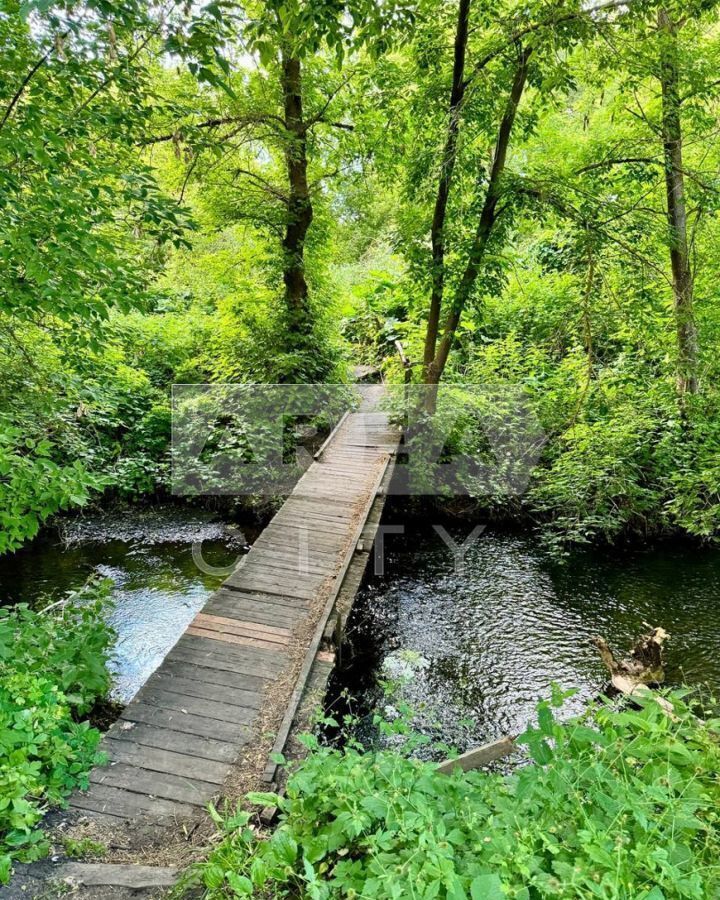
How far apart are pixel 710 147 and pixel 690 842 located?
1127cm

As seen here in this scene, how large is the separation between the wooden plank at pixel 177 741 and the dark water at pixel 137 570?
187 cm

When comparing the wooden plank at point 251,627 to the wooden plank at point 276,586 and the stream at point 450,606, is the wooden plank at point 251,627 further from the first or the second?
the stream at point 450,606

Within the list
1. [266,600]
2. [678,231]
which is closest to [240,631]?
[266,600]

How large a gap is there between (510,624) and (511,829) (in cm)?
510

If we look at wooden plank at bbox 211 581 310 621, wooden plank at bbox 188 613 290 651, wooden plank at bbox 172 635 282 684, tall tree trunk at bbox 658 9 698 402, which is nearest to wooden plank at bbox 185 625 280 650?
wooden plank at bbox 188 613 290 651

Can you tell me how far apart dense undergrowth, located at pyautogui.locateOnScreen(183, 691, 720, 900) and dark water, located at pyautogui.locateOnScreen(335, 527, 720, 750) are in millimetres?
2909

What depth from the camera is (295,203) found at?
9797 mm

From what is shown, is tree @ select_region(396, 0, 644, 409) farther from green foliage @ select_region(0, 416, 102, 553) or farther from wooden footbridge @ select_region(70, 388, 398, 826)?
green foliage @ select_region(0, 416, 102, 553)

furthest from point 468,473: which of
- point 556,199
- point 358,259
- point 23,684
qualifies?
point 358,259

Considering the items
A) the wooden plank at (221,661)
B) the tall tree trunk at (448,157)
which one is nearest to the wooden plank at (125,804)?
the wooden plank at (221,661)

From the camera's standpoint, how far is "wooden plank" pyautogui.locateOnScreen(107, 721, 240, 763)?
3859 millimetres

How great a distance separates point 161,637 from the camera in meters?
6.64

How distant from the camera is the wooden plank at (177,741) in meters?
3.86

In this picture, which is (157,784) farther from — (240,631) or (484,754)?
(484,754)
